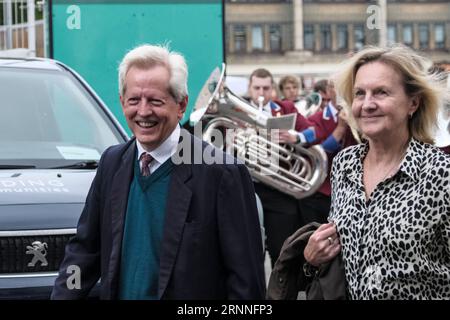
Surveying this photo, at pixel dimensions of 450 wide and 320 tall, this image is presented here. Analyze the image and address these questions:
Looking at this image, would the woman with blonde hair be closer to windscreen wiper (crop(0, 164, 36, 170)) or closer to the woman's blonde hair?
the woman's blonde hair

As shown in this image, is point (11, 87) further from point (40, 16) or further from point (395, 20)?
point (395, 20)

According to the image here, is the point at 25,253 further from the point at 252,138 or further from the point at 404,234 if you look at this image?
the point at 252,138

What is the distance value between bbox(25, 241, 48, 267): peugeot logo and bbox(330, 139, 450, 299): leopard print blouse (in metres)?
2.14

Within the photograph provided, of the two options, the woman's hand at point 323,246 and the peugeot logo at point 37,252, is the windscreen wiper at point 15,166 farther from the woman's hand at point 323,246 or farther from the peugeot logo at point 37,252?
the woman's hand at point 323,246

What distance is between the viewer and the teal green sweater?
3.75 meters

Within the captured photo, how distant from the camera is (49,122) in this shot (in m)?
6.68

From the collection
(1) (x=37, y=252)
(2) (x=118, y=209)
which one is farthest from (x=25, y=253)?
(2) (x=118, y=209)

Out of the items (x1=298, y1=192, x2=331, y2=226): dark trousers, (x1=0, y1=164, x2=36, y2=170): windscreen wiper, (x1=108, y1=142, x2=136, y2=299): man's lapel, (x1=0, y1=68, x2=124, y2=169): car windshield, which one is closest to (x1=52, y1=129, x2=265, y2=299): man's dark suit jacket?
(x1=108, y1=142, x2=136, y2=299): man's lapel

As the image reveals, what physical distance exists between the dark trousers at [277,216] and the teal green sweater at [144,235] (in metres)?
5.51

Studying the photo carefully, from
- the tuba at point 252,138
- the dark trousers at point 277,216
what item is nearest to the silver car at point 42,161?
the tuba at point 252,138

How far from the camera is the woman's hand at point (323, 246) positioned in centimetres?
380

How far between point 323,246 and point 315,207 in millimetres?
6029

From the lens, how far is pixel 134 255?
378cm

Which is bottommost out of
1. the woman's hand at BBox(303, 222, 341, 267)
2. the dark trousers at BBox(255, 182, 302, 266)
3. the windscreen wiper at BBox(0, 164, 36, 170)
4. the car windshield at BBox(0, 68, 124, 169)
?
the dark trousers at BBox(255, 182, 302, 266)
